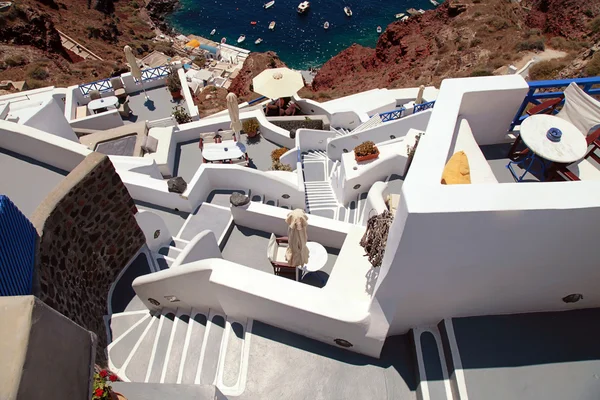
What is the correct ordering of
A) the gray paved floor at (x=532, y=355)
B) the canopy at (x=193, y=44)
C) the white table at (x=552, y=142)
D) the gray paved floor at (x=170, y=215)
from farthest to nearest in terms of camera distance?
the canopy at (x=193, y=44) < the gray paved floor at (x=170, y=215) < the white table at (x=552, y=142) < the gray paved floor at (x=532, y=355)

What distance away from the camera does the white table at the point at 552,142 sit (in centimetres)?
575

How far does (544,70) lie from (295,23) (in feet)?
140

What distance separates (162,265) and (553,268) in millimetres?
9238

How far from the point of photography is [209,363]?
24.4 feet

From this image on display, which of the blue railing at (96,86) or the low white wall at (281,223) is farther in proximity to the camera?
the blue railing at (96,86)

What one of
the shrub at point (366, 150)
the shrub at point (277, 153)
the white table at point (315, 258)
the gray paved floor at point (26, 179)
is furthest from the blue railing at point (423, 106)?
the gray paved floor at point (26, 179)

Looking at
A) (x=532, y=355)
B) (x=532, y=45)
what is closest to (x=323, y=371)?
(x=532, y=355)

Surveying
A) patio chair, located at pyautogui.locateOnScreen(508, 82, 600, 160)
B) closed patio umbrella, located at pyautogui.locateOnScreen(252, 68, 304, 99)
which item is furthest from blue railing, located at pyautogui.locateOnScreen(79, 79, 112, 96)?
patio chair, located at pyautogui.locateOnScreen(508, 82, 600, 160)

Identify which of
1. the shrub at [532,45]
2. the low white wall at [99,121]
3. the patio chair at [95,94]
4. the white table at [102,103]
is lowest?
the shrub at [532,45]

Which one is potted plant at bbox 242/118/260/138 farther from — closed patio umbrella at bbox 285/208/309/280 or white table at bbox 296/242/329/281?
closed patio umbrella at bbox 285/208/309/280

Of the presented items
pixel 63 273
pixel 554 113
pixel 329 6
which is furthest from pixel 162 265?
pixel 329 6

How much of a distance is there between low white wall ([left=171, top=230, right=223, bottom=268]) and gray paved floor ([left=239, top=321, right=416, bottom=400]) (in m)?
2.86

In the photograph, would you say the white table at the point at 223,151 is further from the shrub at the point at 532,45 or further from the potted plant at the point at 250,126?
the shrub at the point at 532,45

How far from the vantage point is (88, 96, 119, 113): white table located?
18.6m
